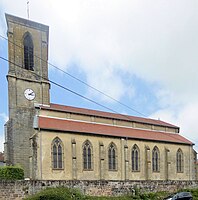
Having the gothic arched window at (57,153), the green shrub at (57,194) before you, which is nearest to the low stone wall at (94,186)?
the green shrub at (57,194)

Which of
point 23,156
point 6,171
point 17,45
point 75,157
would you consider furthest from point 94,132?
point 17,45

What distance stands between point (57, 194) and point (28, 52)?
74.3ft

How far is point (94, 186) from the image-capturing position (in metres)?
23.8

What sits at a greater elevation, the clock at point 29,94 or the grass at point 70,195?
the clock at point 29,94

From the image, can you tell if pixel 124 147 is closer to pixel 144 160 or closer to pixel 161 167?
pixel 144 160

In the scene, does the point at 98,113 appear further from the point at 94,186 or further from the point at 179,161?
the point at 94,186

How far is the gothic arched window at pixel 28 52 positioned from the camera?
3750 centimetres

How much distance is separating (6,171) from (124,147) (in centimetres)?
1535

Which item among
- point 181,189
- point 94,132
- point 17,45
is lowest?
point 181,189

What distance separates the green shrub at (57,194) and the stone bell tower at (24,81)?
1280 cm

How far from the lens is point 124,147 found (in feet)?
125

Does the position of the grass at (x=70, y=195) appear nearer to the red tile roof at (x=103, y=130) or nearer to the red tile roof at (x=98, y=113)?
the red tile roof at (x=103, y=130)

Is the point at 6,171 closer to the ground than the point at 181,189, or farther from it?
farther from it

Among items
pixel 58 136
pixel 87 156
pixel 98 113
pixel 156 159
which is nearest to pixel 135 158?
pixel 156 159
